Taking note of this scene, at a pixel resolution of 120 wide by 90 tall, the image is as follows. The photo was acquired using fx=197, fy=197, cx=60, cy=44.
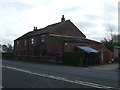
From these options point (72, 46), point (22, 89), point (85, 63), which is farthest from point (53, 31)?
point (22, 89)

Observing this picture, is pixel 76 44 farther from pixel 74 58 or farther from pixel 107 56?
pixel 74 58

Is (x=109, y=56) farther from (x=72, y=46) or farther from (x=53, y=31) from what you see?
(x=53, y=31)

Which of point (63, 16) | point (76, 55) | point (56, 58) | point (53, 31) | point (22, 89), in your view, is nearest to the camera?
point (22, 89)

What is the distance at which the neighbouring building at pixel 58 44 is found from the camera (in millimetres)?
35906

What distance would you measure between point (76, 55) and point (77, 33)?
18.7 m

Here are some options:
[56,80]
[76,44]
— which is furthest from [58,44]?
[56,80]

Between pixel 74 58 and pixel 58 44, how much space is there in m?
8.64

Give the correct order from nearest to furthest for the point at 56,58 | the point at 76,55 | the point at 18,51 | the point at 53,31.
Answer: the point at 76,55 < the point at 56,58 < the point at 53,31 < the point at 18,51

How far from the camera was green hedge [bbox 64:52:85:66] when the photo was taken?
28356 mm

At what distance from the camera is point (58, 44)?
121 ft

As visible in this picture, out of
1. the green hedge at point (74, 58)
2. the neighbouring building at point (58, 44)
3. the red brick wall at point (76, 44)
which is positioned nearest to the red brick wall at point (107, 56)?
the neighbouring building at point (58, 44)

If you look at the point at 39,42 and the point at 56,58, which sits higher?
the point at 39,42

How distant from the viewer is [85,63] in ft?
101

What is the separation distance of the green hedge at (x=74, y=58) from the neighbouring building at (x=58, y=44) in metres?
1.49
